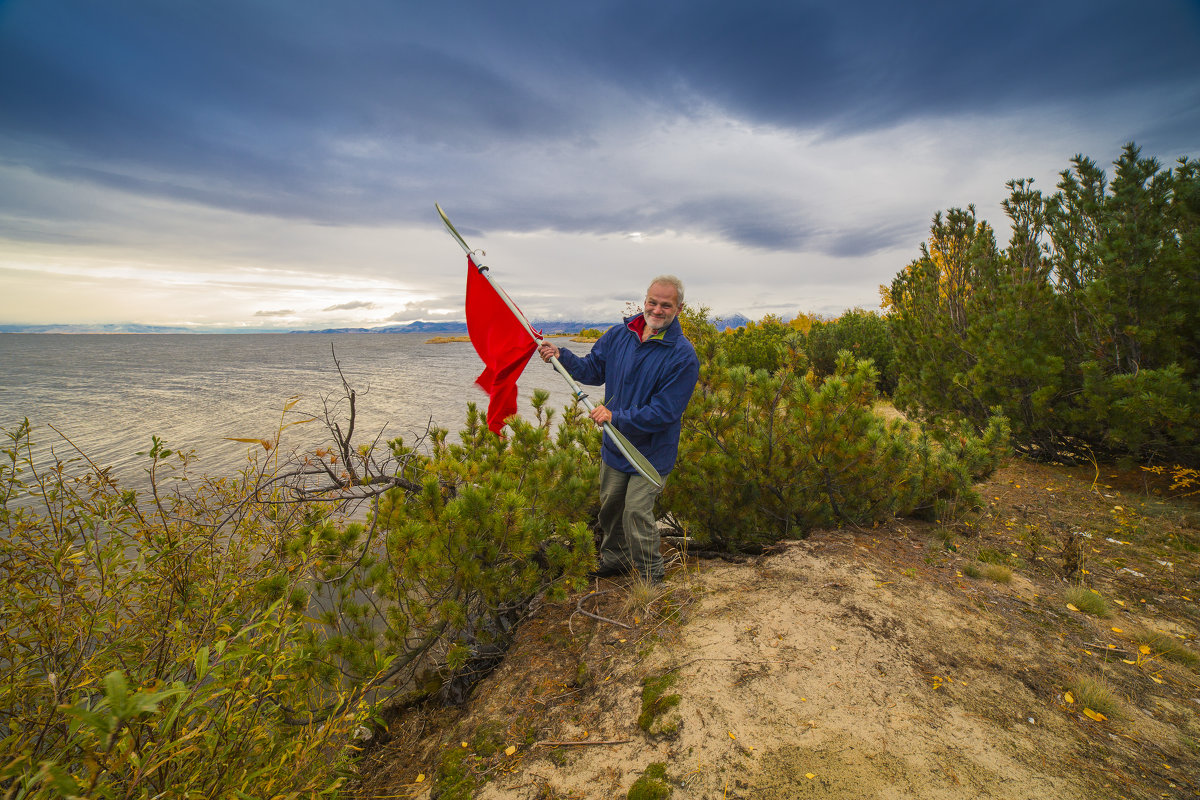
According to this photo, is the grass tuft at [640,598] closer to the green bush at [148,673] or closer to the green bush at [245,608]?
the green bush at [245,608]

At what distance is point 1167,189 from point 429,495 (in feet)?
29.3

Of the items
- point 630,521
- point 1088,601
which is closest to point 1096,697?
point 1088,601

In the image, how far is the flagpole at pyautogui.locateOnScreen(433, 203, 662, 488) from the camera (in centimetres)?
345

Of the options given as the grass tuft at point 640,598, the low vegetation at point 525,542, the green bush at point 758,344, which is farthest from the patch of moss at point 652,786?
the green bush at point 758,344

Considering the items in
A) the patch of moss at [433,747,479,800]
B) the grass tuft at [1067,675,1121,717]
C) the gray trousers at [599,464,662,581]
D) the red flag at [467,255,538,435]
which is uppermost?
the red flag at [467,255,538,435]

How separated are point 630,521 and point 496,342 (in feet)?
6.10

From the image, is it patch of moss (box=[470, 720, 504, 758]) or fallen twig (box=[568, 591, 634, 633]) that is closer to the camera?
patch of moss (box=[470, 720, 504, 758])

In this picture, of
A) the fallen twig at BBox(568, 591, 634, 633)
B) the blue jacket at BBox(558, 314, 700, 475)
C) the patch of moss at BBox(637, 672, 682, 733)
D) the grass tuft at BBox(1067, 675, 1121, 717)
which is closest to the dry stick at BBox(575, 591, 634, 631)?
the fallen twig at BBox(568, 591, 634, 633)

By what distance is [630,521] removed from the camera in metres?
3.93

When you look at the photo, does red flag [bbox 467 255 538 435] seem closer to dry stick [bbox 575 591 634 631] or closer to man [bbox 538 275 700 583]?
man [bbox 538 275 700 583]

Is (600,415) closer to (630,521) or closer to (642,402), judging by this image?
(642,402)

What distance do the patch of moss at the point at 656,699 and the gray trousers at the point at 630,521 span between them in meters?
1.05

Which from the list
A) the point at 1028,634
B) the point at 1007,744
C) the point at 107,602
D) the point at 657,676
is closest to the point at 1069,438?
the point at 1028,634

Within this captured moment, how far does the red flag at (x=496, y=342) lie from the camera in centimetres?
409
